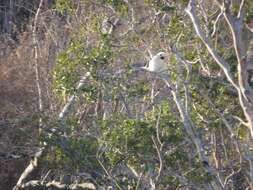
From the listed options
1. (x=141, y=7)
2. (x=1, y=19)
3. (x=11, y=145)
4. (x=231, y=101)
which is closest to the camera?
(x=231, y=101)

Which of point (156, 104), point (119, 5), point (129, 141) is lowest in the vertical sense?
point (129, 141)

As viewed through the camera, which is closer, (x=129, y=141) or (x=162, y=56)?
(x=129, y=141)

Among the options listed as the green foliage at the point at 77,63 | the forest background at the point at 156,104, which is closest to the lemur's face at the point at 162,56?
the forest background at the point at 156,104

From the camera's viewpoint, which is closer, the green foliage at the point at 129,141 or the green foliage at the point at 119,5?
the green foliage at the point at 129,141

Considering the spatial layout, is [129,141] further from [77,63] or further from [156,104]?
[156,104]

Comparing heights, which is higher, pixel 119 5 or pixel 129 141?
pixel 119 5

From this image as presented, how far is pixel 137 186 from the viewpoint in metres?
6.77

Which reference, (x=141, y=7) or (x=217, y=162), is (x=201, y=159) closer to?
(x=217, y=162)

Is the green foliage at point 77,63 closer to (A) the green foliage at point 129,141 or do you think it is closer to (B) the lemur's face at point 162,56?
(B) the lemur's face at point 162,56

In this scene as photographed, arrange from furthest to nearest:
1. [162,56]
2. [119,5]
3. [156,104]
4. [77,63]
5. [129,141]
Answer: [156,104]
[119,5]
[162,56]
[77,63]
[129,141]

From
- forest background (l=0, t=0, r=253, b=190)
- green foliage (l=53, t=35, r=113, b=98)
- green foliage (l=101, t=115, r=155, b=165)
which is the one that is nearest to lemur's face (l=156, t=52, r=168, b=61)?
forest background (l=0, t=0, r=253, b=190)

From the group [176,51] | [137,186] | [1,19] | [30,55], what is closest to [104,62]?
[176,51]

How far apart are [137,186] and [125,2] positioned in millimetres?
1722

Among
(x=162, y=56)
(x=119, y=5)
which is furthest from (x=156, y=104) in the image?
(x=119, y=5)
